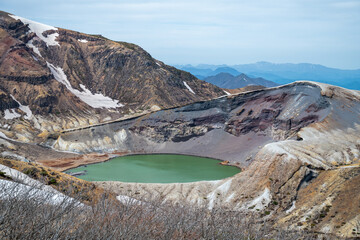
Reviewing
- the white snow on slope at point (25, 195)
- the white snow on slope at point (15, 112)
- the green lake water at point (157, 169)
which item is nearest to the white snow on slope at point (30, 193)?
the white snow on slope at point (25, 195)

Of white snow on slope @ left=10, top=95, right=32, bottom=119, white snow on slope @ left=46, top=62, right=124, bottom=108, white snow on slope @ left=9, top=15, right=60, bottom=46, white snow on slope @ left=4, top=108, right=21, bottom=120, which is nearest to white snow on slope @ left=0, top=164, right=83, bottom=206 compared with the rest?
white snow on slope @ left=4, top=108, right=21, bottom=120

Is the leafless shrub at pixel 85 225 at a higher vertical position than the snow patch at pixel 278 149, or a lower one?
higher

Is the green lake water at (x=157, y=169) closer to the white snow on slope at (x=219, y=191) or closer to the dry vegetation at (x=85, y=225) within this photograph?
the white snow on slope at (x=219, y=191)

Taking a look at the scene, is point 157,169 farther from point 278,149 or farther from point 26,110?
point 26,110

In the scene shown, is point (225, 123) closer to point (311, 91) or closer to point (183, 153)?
point (183, 153)

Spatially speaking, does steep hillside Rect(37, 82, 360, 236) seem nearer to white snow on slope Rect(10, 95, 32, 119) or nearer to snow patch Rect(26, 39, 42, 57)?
white snow on slope Rect(10, 95, 32, 119)

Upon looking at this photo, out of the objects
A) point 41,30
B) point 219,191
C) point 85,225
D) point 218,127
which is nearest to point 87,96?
point 41,30

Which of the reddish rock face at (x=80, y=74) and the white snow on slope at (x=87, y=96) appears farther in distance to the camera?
the white snow on slope at (x=87, y=96)

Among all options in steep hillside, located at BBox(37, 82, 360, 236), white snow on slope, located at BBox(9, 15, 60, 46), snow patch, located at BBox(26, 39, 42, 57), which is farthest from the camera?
white snow on slope, located at BBox(9, 15, 60, 46)
